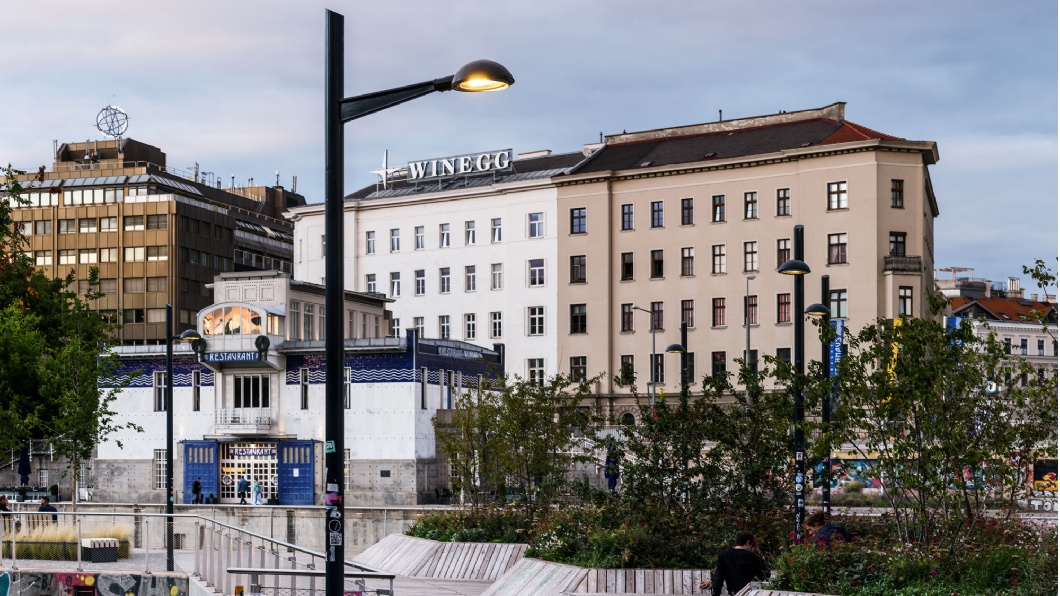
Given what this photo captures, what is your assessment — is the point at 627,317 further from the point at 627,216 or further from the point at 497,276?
the point at 497,276

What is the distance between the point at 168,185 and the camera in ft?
359

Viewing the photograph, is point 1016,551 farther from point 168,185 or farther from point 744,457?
point 168,185

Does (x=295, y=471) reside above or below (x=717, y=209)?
below

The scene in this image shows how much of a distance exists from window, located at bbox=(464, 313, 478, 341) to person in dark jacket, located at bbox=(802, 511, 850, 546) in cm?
6436

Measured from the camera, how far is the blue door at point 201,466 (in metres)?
65.4

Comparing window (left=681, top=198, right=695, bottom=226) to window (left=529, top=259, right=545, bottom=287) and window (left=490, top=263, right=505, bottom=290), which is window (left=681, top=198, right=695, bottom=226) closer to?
window (left=529, top=259, right=545, bottom=287)

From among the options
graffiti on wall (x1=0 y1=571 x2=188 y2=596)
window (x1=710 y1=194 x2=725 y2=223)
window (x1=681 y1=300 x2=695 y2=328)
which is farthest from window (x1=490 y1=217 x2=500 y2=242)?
graffiti on wall (x1=0 y1=571 x2=188 y2=596)

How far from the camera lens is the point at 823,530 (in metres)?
19.2

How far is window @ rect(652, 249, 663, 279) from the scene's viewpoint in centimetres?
8219

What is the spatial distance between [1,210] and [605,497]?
96.0 ft

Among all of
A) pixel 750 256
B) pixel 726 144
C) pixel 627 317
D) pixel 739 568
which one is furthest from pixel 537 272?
pixel 739 568

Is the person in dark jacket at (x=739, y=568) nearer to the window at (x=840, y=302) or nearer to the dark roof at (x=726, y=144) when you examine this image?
the window at (x=840, y=302)

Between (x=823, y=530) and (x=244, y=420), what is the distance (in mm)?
48722

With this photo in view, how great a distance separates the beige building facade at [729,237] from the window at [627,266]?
0.08 m
